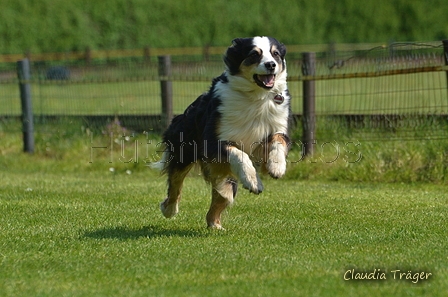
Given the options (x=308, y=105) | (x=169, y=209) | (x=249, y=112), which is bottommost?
(x=169, y=209)

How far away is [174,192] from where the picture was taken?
7680 millimetres

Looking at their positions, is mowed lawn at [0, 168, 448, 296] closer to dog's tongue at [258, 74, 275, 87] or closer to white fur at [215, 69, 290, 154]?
white fur at [215, 69, 290, 154]

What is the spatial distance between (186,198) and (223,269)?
4034 millimetres

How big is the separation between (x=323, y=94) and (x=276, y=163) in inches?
276

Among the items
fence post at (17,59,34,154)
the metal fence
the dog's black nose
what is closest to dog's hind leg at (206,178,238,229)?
the dog's black nose

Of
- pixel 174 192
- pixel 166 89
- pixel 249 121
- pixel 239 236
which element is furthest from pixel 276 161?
pixel 166 89

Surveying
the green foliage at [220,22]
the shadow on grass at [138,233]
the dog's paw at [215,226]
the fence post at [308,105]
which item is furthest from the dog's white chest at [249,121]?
the green foliage at [220,22]

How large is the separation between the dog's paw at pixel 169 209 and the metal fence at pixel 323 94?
14.0 ft

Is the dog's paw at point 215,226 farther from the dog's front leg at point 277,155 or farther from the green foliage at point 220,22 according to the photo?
the green foliage at point 220,22

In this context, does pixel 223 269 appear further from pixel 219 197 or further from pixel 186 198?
pixel 186 198

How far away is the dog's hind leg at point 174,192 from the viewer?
303 inches

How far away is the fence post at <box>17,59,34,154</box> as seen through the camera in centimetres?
1439

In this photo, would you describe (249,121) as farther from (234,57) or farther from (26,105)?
(26,105)

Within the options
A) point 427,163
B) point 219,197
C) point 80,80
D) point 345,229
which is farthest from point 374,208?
point 80,80
